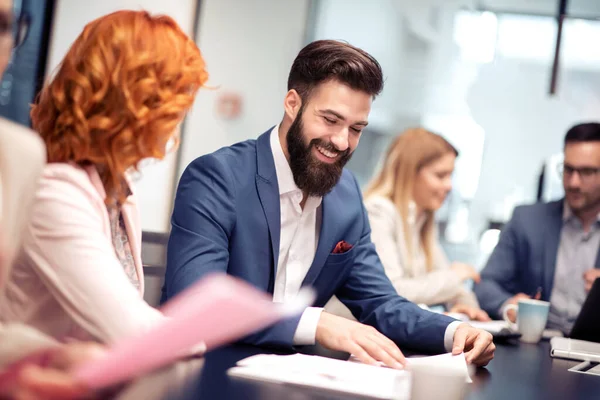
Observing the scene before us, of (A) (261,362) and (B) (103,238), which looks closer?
(B) (103,238)

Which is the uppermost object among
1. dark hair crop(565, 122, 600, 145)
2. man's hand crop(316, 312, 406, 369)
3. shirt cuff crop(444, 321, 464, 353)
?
dark hair crop(565, 122, 600, 145)


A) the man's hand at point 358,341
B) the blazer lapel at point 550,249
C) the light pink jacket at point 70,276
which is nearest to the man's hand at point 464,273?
the blazer lapel at point 550,249

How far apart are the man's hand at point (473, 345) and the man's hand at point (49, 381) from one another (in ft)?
3.42

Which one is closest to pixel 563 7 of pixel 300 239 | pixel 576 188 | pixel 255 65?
pixel 255 65

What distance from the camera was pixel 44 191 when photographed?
115 cm

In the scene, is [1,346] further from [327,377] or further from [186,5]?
[186,5]

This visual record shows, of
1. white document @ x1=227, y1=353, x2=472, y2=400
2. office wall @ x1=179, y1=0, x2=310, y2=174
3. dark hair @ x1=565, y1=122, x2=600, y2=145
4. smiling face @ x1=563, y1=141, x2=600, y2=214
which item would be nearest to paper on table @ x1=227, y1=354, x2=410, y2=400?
white document @ x1=227, y1=353, x2=472, y2=400

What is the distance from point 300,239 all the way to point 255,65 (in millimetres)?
3509

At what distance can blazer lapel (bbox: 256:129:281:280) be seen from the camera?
195cm

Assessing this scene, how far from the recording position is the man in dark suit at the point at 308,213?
1.86 m

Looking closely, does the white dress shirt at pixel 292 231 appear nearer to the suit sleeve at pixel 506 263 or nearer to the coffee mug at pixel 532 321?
the coffee mug at pixel 532 321

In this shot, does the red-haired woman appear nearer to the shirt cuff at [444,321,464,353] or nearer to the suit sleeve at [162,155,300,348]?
the suit sleeve at [162,155,300,348]

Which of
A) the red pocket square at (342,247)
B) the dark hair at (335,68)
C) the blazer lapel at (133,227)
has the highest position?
the dark hair at (335,68)

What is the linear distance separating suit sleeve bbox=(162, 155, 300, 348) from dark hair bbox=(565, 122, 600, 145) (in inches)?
86.7
